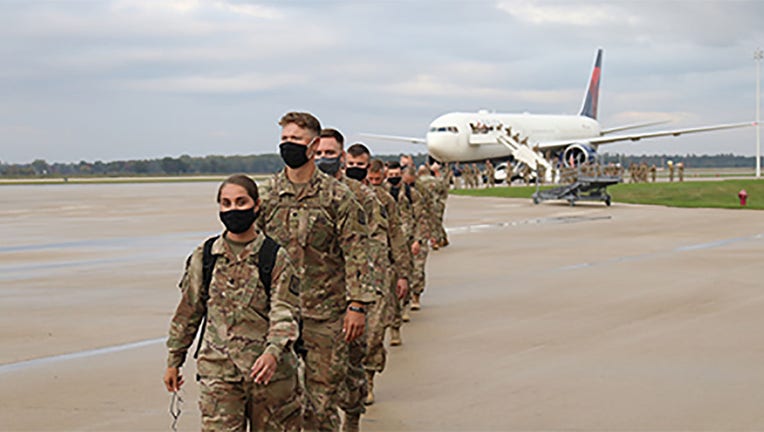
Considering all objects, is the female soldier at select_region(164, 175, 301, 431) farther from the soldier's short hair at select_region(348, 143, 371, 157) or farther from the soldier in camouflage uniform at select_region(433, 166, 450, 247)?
the soldier in camouflage uniform at select_region(433, 166, 450, 247)

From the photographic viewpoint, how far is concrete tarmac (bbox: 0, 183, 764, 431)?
6656mm

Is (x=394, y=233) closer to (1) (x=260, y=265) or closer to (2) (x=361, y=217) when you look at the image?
(2) (x=361, y=217)

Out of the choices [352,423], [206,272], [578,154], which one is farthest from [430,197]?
[578,154]

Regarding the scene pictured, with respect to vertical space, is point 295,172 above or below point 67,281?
above

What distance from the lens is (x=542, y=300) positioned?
11.8 metres

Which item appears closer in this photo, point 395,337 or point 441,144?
point 395,337

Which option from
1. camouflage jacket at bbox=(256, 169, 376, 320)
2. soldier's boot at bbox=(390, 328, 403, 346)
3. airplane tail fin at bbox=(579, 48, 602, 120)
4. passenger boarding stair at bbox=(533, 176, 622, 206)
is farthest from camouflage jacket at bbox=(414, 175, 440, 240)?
airplane tail fin at bbox=(579, 48, 602, 120)

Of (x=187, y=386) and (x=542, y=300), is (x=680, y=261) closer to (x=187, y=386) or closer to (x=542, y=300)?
(x=542, y=300)

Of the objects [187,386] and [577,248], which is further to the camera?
[577,248]

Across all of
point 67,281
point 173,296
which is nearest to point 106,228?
point 67,281

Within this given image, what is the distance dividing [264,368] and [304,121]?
160cm

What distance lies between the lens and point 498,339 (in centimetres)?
929

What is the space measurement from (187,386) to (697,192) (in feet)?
110

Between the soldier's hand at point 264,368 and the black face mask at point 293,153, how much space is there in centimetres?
134
